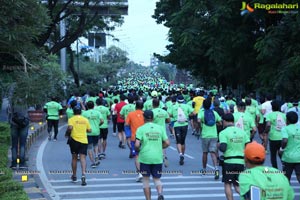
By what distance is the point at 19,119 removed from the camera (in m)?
12.4

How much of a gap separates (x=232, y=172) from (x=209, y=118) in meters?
3.54

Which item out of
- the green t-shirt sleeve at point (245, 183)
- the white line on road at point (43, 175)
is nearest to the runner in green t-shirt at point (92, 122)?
the white line on road at point (43, 175)

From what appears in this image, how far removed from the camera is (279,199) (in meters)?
4.78

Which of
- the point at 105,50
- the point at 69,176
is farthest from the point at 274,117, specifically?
the point at 105,50

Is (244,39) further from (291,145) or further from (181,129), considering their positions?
(291,145)

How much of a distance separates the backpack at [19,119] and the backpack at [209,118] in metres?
4.29

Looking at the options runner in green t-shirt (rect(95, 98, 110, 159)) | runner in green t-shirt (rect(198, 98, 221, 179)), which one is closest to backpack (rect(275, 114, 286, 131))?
runner in green t-shirt (rect(198, 98, 221, 179))

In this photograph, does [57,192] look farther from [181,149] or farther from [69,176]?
[181,149]

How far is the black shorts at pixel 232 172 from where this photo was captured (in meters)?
8.42

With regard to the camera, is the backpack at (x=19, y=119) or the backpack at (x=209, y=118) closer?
the backpack at (x=209, y=118)

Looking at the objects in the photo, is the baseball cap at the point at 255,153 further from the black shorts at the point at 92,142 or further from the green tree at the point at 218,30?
the green tree at the point at 218,30

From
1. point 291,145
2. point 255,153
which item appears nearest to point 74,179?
point 291,145

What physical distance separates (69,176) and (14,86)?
3.19 meters

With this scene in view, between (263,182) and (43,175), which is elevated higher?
(263,182)
